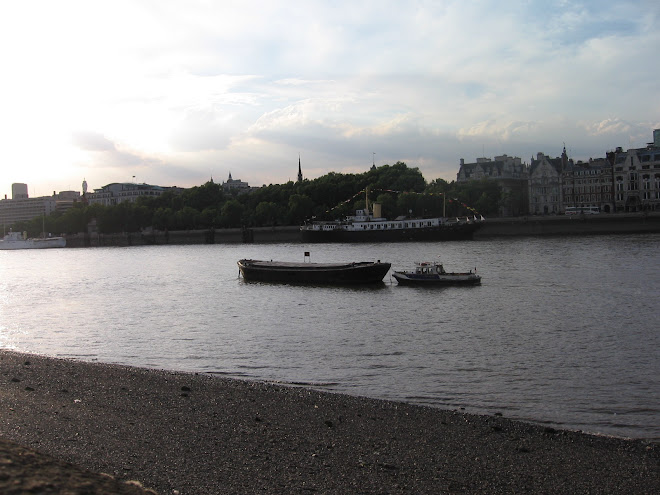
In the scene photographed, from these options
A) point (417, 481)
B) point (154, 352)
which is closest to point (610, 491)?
point (417, 481)

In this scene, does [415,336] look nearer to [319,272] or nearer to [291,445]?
[291,445]

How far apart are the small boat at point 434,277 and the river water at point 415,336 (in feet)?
3.98

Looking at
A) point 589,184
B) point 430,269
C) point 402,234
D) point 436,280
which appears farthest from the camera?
point 589,184

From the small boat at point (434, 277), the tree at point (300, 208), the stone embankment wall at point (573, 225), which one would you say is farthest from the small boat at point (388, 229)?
the small boat at point (434, 277)

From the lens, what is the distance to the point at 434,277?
1954 inches

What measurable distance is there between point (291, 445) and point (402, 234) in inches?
4679

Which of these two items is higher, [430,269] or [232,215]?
[232,215]

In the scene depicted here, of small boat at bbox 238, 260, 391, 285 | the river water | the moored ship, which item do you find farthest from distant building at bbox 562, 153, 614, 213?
small boat at bbox 238, 260, 391, 285

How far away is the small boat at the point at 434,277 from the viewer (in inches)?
1916

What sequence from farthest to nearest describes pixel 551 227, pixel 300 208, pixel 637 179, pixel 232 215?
pixel 232 215 → pixel 300 208 → pixel 637 179 → pixel 551 227

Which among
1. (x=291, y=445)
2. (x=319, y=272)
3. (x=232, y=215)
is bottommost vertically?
(x=291, y=445)

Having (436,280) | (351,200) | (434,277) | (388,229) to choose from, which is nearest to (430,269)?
(434,277)

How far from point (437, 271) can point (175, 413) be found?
37.7 meters

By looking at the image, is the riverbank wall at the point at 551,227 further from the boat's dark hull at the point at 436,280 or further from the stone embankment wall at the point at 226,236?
the boat's dark hull at the point at 436,280
